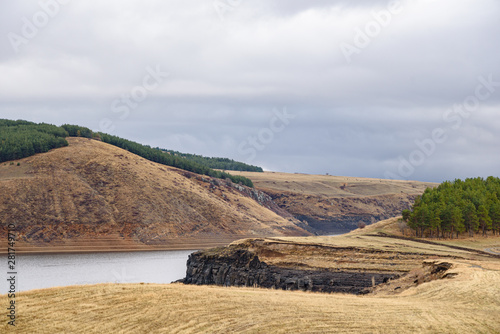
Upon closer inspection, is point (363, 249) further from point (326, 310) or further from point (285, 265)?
point (326, 310)

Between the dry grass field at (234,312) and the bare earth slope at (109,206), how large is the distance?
103m

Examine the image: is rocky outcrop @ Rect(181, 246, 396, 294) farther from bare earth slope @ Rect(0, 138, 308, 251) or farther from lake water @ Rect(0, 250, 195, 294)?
bare earth slope @ Rect(0, 138, 308, 251)

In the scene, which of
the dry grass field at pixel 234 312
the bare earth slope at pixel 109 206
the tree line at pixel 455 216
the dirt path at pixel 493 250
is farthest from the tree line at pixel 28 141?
the dry grass field at pixel 234 312

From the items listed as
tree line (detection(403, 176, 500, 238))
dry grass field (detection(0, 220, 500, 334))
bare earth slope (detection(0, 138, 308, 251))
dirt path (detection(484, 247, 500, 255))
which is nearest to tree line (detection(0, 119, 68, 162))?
bare earth slope (detection(0, 138, 308, 251))

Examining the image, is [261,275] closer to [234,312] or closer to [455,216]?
[234,312]

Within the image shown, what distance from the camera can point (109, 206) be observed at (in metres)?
157

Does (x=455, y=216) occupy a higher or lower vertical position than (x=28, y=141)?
lower

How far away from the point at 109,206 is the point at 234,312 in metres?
130

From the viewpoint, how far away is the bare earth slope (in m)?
141

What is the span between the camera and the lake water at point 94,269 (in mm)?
79000

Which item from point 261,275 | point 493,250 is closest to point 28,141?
point 261,275

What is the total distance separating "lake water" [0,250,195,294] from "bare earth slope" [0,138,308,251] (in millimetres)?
15309

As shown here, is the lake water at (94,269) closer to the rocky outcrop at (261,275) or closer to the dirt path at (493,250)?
the rocky outcrop at (261,275)

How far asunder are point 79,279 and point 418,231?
171ft
